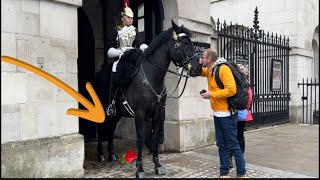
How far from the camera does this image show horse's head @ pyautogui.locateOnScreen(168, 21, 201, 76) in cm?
504

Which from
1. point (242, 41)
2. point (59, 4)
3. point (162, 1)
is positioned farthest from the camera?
point (242, 41)

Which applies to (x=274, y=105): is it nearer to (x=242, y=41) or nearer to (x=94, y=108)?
(x=242, y=41)

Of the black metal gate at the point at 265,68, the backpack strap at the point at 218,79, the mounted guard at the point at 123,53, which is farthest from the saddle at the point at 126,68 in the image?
the black metal gate at the point at 265,68

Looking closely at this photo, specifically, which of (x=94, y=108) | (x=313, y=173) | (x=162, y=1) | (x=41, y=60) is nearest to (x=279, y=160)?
(x=313, y=173)

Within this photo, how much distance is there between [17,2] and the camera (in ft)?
15.1

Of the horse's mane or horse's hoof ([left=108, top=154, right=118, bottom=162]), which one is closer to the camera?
the horse's mane

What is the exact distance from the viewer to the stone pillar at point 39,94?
14.8 feet

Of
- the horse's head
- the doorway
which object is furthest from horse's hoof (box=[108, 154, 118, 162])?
the doorway

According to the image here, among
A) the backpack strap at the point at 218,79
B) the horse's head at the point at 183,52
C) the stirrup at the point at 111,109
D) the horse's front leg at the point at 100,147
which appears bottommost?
the horse's front leg at the point at 100,147

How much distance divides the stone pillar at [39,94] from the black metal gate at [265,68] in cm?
557

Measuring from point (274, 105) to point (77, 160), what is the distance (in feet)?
26.8

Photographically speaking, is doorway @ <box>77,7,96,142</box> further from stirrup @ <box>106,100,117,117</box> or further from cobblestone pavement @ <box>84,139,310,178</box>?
stirrup @ <box>106,100,117,117</box>

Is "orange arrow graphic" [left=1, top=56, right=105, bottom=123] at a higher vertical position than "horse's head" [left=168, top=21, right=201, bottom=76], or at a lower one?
lower

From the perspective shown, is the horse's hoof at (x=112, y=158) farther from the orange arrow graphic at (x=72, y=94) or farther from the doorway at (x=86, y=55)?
the doorway at (x=86, y=55)
